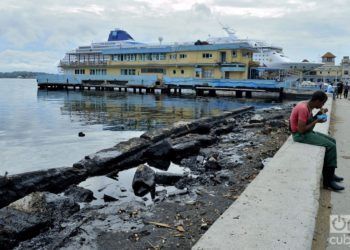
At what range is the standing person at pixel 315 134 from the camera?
5852 millimetres

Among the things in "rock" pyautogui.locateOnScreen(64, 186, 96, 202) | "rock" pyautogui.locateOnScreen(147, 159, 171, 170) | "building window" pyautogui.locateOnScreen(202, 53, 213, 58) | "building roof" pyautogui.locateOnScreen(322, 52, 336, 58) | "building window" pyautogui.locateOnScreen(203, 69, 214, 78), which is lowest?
"rock" pyautogui.locateOnScreen(147, 159, 171, 170)

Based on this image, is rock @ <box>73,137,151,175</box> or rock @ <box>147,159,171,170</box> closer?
rock @ <box>73,137,151,175</box>

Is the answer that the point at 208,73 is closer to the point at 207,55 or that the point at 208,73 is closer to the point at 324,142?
the point at 207,55

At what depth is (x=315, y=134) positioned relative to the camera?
22.3ft

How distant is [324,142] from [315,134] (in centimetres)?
31

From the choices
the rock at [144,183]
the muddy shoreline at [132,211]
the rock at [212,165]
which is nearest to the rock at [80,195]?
the muddy shoreline at [132,211]

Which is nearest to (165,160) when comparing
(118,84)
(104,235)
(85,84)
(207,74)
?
(104,235)

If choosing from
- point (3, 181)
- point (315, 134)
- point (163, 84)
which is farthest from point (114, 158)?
point (163, 84)

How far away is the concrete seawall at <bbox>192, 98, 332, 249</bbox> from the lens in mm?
3438

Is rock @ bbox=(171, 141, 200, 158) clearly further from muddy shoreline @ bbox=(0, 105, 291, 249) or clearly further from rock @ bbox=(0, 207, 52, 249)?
rock @ bbox=(0, 207, 52, 249)

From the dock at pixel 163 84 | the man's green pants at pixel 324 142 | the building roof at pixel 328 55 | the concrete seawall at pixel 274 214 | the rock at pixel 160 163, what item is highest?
the building roof at pixel 328 55

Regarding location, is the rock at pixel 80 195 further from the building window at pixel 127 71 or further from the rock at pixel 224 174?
the building window at pixel 127 71

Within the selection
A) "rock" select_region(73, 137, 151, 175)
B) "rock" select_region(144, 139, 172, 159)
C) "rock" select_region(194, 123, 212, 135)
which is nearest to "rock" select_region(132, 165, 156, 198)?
"rock" select_region(73, 137, 151, 175)

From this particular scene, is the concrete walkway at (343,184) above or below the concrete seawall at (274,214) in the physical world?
below
